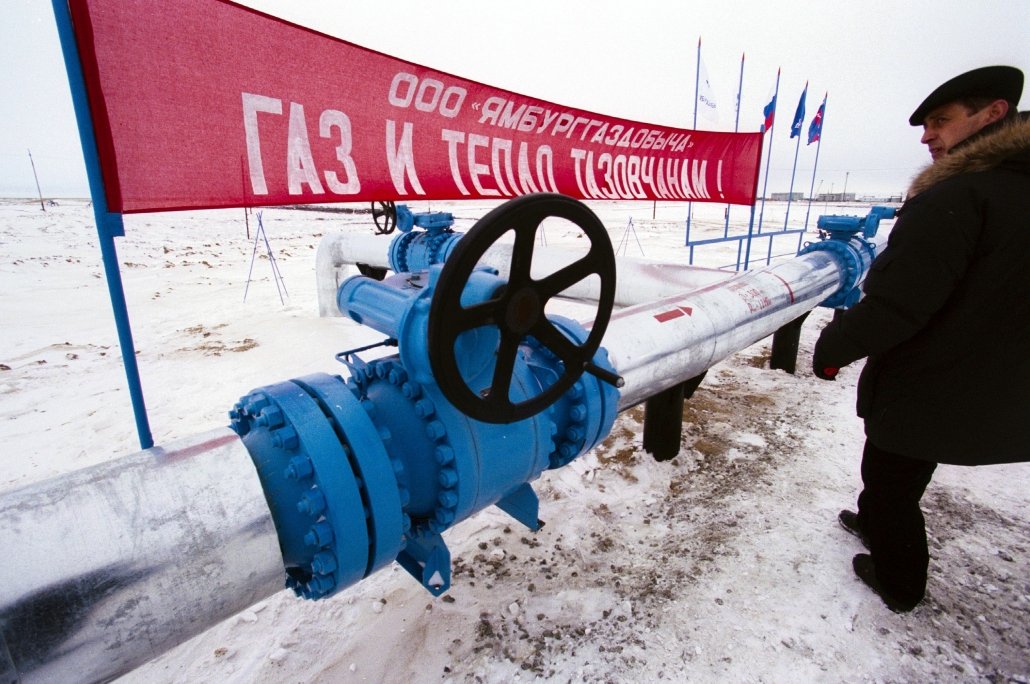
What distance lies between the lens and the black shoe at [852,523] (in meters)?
2.41

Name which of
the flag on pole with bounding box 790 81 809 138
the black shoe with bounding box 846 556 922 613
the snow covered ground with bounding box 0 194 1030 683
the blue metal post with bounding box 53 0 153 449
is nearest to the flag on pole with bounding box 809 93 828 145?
the flag on pole with bounding box 790 81 809 138

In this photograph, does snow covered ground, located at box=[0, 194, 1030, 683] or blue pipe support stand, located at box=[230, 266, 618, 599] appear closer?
blue pipe support stand, located at box=[230, 266, 618, 599]

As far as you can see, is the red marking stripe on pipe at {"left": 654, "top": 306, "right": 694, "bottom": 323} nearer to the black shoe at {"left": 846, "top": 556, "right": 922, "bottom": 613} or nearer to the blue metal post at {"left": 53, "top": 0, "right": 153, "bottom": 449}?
the black shoe at {"left": 846, "top": 556, "right": 922, "bottom": 613}

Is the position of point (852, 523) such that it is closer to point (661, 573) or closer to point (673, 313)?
point (661, 573)

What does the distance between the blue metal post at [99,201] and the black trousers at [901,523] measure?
257 cm

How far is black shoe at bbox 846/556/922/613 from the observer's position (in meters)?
1.99

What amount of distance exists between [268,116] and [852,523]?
319cm

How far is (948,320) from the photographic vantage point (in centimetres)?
170

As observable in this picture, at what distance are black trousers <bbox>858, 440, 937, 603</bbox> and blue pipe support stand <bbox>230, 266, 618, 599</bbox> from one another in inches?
51.9

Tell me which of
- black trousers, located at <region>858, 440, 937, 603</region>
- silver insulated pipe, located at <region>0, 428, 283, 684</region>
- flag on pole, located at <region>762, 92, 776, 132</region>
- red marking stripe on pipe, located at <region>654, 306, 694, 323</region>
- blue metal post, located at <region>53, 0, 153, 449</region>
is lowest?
black trousers, located at <region>858, 440, 937, 603</region>

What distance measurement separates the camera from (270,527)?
3.59ft

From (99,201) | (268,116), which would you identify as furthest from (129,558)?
(268,116)

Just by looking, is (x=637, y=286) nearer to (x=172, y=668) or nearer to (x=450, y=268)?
(x=450, y=268)

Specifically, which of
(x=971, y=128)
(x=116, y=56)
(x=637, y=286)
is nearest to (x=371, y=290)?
(x=116, y=56)
